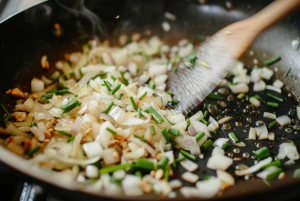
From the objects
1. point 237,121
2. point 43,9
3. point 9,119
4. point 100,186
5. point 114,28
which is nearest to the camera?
point 100,186

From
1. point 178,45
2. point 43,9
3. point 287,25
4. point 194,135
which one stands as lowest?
point 194,135

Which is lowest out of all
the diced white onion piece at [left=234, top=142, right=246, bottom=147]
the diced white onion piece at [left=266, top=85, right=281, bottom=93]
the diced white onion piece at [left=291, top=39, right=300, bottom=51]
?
the diced white onion piece at [left=234, top=142, right=246, bottom=147]

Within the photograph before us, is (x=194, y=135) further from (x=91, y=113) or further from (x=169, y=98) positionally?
(x=91, y=113)

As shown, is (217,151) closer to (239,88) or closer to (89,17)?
(239,88)

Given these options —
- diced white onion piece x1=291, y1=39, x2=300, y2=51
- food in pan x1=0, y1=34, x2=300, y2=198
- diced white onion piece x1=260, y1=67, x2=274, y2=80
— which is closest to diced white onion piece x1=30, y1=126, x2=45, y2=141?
food in pan x1=0, y1=34, x2=300, y2=198

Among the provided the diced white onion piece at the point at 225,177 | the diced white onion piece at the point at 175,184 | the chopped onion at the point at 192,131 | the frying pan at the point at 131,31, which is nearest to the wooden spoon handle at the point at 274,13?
the frying pan at the point at 131,31

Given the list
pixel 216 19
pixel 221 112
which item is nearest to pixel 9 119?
pixel 221 112

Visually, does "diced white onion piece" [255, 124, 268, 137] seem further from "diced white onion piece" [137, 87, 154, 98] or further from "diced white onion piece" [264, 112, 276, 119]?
"diced white onion piece" [137, 87, 154, 98]

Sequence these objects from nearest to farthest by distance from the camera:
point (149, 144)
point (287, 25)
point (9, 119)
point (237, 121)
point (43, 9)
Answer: point (149, 144) → point (9, 119) → point (237, 121) → point (43, 9) → point (287, 25)
